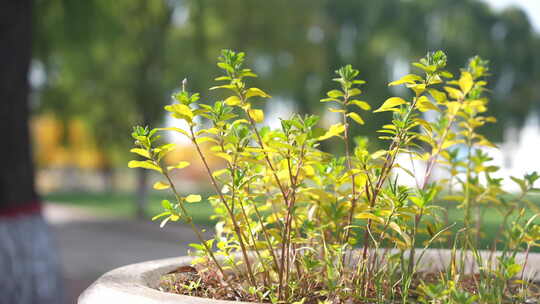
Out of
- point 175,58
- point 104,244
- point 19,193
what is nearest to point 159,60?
point 175,58

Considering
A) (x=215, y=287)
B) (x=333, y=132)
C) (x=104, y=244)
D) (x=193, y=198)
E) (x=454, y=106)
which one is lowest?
(x=104, y=244)

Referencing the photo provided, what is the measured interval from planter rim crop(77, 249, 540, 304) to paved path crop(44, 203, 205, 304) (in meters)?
5.82

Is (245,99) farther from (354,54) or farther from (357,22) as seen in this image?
(357,22)

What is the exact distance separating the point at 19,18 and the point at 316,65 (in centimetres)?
970

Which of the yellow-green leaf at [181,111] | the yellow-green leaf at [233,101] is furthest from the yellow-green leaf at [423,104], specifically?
the yellow-green leaf at [181,111]

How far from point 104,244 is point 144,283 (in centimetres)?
1159

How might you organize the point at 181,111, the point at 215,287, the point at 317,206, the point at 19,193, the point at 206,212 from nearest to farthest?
the point at 181,111 < the point at 215,287 < the point at 317,206 < the point at 19,193 < the point at 206,212

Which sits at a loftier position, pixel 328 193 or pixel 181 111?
pixel 181 111

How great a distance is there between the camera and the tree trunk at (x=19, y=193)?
4.09m

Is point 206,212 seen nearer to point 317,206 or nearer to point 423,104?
point 317,206

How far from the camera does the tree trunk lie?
4.09m

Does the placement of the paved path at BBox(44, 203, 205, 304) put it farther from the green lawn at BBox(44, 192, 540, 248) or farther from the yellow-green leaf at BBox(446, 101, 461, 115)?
the yellow-green leaf at BBox(446, 101, 461, 115)

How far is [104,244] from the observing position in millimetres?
12398

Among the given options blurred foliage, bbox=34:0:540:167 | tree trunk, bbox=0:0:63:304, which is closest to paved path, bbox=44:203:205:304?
blurred foliage, bbox=34:0:540:167
